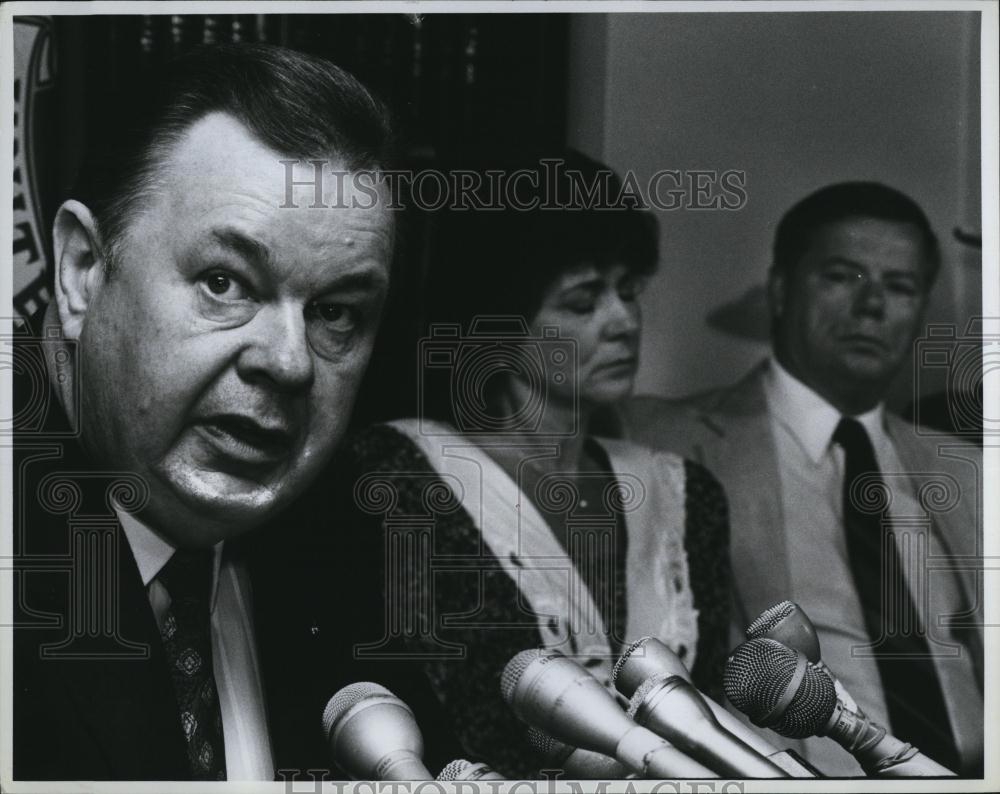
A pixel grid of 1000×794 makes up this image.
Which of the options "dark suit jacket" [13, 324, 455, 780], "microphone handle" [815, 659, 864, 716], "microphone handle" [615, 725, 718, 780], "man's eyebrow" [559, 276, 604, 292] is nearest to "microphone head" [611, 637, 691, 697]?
"microphone handle" [615, 725, 718, 780]

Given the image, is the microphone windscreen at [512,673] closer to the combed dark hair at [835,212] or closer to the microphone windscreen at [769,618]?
the microphone windscreen at [769,618]

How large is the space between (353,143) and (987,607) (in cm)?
197

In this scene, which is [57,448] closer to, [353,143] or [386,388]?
[386,388]

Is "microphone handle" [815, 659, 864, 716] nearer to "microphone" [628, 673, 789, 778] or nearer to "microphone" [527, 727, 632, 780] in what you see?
"microphone" [628, 673, 789, 778]

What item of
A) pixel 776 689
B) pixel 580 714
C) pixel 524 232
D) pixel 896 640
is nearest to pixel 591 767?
pixel 580 714

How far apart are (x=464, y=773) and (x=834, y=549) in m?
1.07

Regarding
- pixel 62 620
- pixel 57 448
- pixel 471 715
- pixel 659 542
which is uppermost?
pixel 57 448

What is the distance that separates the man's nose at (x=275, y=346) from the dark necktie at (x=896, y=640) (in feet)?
4.69

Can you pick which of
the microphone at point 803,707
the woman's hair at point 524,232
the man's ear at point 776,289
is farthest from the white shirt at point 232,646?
the man's ear at point 776,289

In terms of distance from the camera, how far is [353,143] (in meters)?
3.38

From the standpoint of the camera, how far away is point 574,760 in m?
3.34

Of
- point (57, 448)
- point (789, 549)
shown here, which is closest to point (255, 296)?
point (57, 448)

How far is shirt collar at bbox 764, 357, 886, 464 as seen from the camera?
11.4ft

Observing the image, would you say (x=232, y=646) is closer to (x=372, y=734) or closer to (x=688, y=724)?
(x=372, y=734)
